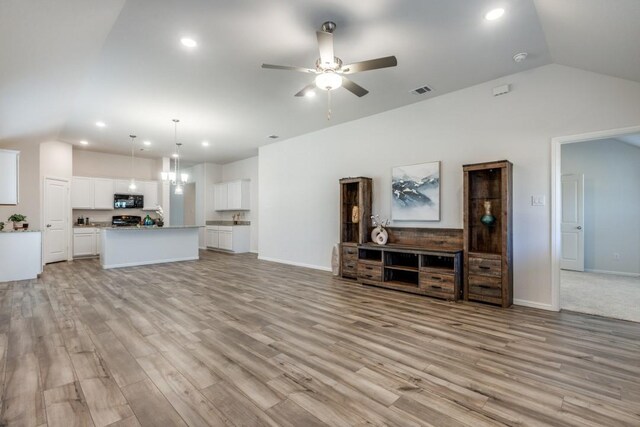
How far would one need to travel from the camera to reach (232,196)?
9.64m

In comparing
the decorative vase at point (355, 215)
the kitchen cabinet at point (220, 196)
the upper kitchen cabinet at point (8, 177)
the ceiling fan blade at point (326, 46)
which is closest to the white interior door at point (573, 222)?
the decorative vase at point (355, 215)

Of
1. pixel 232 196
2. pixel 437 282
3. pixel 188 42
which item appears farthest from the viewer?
pixel 232 196

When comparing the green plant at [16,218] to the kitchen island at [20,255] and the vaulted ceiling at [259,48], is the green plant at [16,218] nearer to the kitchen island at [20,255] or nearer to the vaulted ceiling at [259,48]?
the kitchen island at [20,255]

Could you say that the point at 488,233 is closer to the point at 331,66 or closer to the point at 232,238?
the point at 331,66

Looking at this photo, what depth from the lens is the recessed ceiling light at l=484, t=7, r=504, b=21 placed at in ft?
8.84

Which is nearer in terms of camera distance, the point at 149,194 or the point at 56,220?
the point at 56,220

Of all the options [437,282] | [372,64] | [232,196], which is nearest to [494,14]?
[372,64]

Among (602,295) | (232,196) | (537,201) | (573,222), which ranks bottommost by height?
(602,295)

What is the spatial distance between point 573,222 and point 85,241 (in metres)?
12.0

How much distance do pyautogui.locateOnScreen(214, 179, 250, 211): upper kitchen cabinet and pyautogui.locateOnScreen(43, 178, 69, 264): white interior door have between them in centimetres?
399

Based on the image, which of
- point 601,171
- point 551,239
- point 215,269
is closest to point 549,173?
point 551,239

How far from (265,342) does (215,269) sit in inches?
162

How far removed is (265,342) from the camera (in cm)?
277

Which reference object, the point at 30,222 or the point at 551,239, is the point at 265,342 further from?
the point at 30,222
